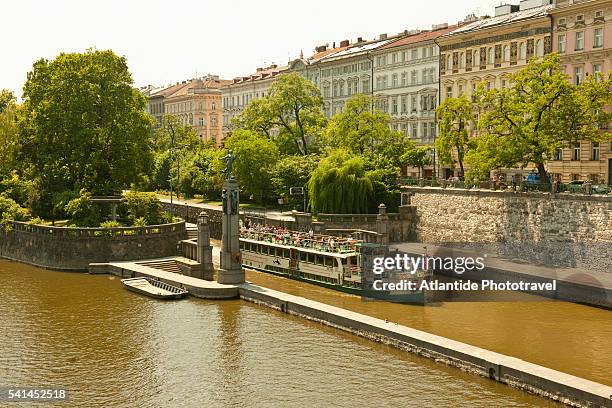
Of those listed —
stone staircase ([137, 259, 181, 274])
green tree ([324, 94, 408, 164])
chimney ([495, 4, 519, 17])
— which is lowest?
stone staircase ([137, 259, 181, 274])

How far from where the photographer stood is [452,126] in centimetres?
5766

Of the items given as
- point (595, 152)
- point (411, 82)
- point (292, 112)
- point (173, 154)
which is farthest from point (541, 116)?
point (173, 154)

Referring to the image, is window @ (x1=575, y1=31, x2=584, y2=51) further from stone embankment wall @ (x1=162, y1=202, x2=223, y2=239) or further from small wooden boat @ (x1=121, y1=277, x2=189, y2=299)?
small wooden boat @ (x1=121, y1=277, x2=189, y2=299)

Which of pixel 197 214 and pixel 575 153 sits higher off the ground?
pixel 575 153

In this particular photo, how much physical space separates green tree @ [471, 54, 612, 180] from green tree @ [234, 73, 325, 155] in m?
25.9

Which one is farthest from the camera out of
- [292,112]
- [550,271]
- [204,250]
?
[292,112]

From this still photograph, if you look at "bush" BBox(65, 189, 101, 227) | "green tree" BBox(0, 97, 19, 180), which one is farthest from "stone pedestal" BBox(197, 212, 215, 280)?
"green tree" BBox(0, 97, 19, 180)

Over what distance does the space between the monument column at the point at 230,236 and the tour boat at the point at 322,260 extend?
456 cm

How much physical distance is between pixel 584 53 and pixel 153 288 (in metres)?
36.4

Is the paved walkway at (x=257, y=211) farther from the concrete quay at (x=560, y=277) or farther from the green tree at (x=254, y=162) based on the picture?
the concrete quay at (x=560, y=277)

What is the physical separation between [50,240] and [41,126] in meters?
9.12

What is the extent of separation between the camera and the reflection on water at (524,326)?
2625cm

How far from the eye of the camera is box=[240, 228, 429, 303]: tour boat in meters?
37.1

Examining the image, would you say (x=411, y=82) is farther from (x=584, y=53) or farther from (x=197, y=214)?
(x=197, y=214)
